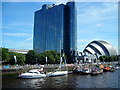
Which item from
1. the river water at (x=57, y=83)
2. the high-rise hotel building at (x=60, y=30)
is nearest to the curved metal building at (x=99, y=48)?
the high-rise hotel building at (x=60, y=30)

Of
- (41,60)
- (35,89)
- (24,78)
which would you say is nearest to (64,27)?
(41,60)

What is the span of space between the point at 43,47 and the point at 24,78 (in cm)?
10228

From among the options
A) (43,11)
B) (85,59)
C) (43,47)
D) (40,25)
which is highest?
(43,11)

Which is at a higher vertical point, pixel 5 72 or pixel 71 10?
pixel 71 10

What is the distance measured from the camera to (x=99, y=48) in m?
158

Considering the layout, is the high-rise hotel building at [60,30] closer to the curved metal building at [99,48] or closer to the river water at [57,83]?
the curved metal building at [99,48]

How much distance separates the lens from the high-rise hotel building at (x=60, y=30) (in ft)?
394

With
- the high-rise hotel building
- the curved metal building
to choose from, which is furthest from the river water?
the curved metal building

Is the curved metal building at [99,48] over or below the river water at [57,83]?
over

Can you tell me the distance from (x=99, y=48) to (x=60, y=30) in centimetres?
5523

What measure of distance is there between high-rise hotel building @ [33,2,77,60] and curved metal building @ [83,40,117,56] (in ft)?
123

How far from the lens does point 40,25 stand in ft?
488

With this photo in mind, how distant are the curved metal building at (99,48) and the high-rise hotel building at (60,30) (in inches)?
1476

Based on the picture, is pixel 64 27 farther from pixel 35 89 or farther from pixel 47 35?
pixel 35 89
